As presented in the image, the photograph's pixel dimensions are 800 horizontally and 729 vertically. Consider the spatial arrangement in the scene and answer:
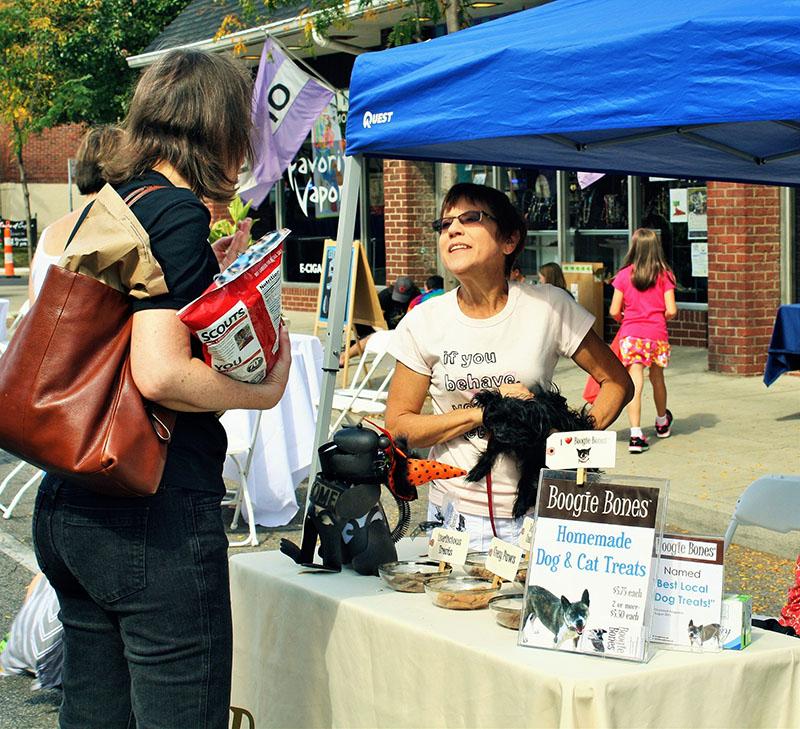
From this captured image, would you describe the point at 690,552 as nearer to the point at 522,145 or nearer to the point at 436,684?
the point at 436,684

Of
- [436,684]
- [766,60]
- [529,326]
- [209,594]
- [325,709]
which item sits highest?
[766,60]

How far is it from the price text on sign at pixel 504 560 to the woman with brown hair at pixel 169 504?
73 cm

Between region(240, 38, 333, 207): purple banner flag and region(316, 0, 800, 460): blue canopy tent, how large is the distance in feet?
21.1

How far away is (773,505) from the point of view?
14.1 feet

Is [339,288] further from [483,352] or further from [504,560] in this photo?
[504,560]

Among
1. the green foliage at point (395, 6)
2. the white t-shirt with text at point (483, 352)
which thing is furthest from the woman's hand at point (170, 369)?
the green foliage at point (395, 6)

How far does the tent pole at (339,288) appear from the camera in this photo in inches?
166

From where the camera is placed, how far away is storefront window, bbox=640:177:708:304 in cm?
1212

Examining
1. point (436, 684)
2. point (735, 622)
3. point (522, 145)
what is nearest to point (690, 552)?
point (735, 622)

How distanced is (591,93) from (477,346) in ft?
2.62

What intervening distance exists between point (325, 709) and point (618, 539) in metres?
0.98

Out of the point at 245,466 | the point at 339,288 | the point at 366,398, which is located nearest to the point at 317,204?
the point at 366,398

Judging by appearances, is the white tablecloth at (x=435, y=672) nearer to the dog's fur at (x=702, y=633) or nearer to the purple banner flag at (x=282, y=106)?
the dog's fur at (x=702, y=633)

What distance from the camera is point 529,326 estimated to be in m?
3.50
